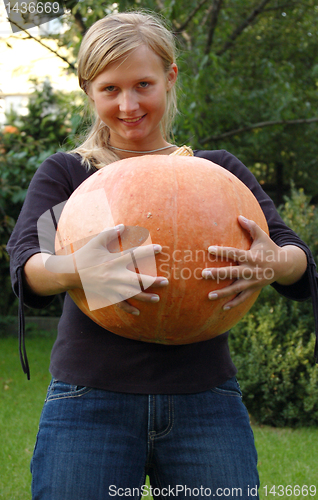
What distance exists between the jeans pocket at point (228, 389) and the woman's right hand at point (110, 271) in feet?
1.60

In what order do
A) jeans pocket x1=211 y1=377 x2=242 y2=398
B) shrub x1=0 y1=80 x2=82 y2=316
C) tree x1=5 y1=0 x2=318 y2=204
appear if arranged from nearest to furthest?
jeans pocket x1=211 y1=377 x2=242 y2=398, tree x1=5 y1=0 x2=318 y2=204, shrub x1=0 y1=80 x2=82 y2=316

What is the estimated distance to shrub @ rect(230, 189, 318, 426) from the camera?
4660mm

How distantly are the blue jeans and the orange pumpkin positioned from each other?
9.5 inches

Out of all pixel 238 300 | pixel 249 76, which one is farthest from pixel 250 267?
pixel 249 76

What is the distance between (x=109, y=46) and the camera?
5.47ft

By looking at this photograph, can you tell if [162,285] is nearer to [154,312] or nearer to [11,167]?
[154,312]

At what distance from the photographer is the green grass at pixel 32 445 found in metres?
3.69

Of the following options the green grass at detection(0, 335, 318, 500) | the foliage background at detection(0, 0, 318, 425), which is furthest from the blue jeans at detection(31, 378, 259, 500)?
the green grass at detection(0, 335, 318, 500)

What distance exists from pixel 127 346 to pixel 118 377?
11cm

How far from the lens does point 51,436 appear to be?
1561mm

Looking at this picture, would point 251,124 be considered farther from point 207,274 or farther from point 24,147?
point 207,274

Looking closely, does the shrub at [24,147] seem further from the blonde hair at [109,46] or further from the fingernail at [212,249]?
the fingernail at [212,249]

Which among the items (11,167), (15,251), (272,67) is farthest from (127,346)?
(272,67)

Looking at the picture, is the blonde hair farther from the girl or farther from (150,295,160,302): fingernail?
(150,295,160,302): fingernail
